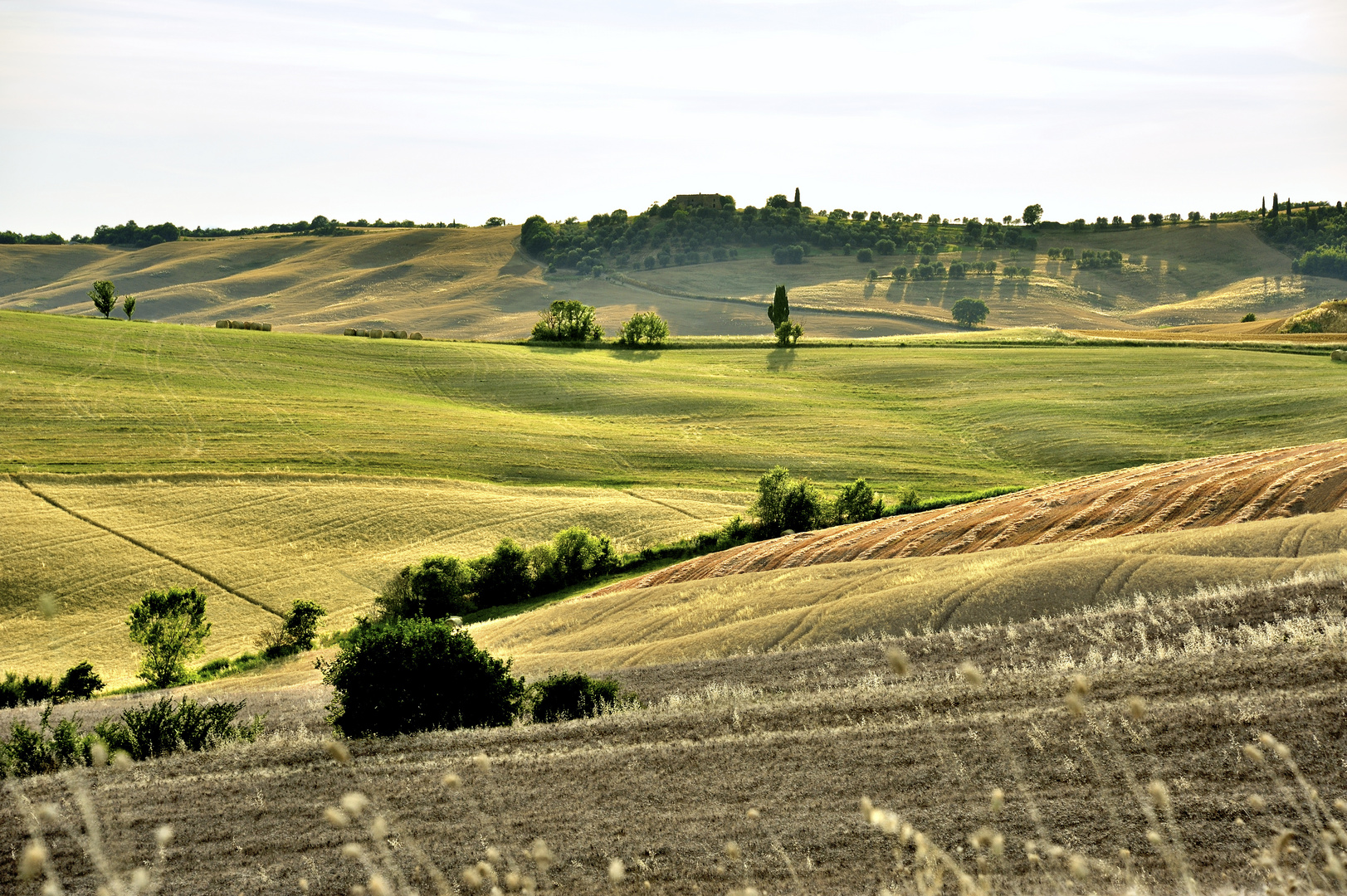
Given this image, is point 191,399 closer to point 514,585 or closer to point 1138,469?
point 514,585

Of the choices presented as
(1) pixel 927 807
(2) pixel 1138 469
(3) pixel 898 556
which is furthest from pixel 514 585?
(1) pixel 927 807

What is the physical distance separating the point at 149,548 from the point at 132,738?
3406 cm

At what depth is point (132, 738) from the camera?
→ 17391mm

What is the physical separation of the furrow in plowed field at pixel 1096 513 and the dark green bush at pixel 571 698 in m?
15.7

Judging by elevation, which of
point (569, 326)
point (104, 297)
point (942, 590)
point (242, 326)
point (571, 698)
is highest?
point (104, 297)

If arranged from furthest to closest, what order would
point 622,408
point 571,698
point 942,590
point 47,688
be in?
point 622,408 → point 47,688 → point 942,590 → point 571,698

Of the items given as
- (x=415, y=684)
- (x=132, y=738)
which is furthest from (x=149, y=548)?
(x=415, y=684)

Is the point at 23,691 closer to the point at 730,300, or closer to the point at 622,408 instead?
the point at 622,408

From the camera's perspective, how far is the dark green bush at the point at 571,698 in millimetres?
18406

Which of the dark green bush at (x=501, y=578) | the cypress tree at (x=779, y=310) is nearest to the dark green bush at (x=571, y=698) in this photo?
the dark green bush at (x=501, y=578)

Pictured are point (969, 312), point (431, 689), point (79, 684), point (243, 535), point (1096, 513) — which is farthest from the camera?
point (969, 312)

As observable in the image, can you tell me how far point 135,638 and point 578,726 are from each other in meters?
26.8

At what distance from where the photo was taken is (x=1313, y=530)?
23.0m

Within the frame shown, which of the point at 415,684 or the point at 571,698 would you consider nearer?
the point at 415,684
